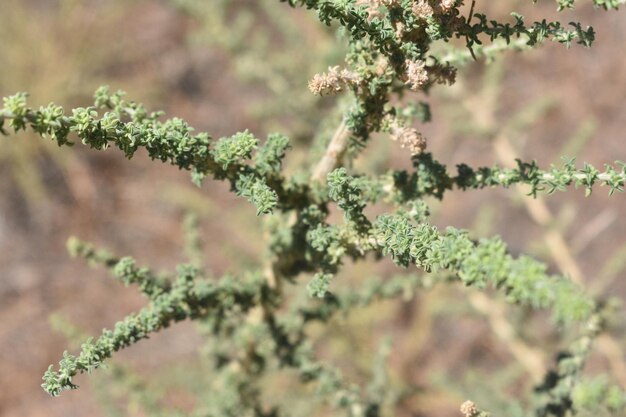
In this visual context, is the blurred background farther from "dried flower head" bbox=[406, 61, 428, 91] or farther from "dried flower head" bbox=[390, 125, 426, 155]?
"dried flower head" bbox=[406, 61, 428, 91]

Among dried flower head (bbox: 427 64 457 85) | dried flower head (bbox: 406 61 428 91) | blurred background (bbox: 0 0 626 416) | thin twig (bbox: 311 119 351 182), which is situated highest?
blurred background (bbox: 0 0 626 416)

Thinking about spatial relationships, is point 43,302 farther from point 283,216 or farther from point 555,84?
point 555,84

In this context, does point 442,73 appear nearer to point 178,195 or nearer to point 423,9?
point 423,9

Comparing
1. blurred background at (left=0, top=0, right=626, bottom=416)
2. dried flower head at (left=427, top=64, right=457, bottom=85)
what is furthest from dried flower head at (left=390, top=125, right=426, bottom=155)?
blurred background at (left=0, top=0, right=626, bottom=416)

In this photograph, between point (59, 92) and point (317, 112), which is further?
point (59, 92)

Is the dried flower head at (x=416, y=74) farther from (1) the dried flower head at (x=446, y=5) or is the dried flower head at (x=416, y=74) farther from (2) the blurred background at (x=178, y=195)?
(2) the blurred background at (x=178, y=195)

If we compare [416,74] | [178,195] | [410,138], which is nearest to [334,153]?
[410,138]

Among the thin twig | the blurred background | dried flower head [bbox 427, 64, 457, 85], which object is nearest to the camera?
dried flower head [bbox 427, 64, 457, 85]

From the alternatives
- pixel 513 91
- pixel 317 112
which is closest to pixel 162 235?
pixel 317 112

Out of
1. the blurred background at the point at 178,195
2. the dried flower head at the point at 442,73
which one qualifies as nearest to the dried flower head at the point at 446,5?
the dried flower head at the point at 442,73
